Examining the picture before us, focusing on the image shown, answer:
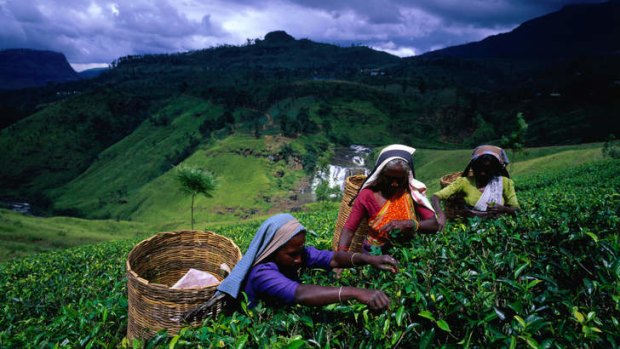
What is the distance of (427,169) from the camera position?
67.6 metres

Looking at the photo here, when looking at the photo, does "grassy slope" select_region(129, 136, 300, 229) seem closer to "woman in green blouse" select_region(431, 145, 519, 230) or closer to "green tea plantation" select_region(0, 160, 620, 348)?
"woman in green blouse" select_region(431, 145, 519, 230)

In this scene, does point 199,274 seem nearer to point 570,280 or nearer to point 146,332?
point 146,332

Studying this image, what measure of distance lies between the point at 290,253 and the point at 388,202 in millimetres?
1636

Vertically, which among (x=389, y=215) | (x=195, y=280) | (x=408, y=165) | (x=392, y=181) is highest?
(x=408, y=165)

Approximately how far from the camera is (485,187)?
5.10 metres

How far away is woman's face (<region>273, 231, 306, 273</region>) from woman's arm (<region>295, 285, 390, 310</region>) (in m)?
0.42

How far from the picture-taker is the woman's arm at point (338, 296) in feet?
7.25

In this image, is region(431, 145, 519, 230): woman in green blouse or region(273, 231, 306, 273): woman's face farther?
region(431, 145, 519, 230): woman in green blouse

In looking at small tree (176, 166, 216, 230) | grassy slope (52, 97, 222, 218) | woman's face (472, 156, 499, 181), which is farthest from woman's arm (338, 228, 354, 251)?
grassy slope (52, 97, 222, 218)

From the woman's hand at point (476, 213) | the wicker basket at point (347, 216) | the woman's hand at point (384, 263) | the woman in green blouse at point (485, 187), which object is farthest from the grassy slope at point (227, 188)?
the woman's hand at point (384, 263)

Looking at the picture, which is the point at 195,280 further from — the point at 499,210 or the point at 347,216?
the point at 499,210

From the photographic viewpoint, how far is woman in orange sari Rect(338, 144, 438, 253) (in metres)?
3.92

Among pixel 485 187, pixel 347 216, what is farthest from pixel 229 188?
pixel 485 187

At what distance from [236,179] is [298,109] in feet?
137
